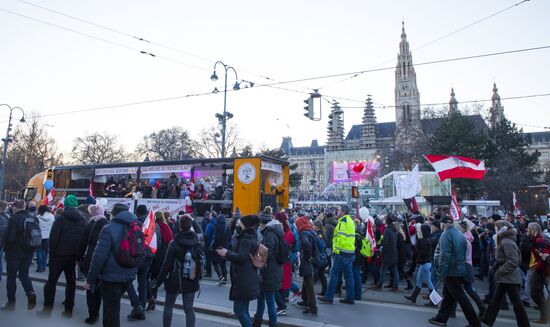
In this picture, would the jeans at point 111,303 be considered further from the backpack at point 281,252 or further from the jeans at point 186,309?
the backpack at point 281,252

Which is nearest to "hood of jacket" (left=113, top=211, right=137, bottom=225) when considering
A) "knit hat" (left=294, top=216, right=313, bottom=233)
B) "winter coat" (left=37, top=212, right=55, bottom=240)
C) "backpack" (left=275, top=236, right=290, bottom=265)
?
"backpack" (left=275, top=236, right=290, bottom=265)

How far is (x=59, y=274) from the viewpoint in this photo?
21.6ft

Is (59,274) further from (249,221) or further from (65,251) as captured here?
(249,221)

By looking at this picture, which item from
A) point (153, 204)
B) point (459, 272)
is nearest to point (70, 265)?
point (459, 272)

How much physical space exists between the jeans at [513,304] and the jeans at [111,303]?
6068mm

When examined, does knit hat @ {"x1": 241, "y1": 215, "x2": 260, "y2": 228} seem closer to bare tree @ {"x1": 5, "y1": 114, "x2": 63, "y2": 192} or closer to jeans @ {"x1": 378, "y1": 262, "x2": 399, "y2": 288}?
jeans @ {"x1": 378, "y1": 262, "x2": 399, "y2": 288}

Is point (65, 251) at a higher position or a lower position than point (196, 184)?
lower

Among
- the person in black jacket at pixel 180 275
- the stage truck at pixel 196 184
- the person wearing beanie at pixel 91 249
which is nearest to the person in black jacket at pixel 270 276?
the person in black jacket at pixel 180 275

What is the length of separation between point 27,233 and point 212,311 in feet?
12.5

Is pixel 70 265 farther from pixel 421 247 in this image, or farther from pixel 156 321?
pixel 421 247

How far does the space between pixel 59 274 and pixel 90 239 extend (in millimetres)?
905

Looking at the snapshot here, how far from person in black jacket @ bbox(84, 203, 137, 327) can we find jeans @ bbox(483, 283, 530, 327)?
6.02 metres

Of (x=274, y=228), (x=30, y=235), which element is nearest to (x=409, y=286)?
(x=274, y=228)

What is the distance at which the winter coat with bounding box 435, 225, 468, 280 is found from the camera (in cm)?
655
